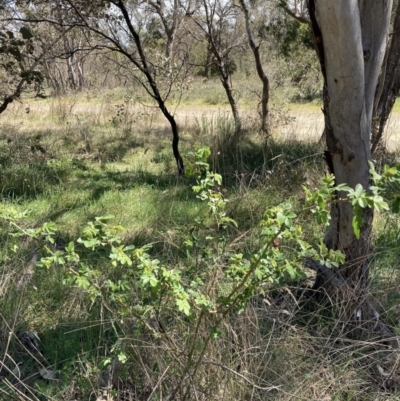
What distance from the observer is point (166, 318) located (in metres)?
2.32

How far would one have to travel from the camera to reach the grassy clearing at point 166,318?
2004mm

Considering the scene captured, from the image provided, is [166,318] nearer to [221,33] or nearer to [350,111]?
Answer: [350,111]

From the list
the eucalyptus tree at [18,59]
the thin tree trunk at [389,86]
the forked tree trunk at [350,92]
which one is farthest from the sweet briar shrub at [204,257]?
the thin tree trunk at [389,86]

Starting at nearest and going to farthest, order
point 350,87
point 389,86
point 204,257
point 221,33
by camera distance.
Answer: point 204,257, point 350,87, point 389,86, point 221,33

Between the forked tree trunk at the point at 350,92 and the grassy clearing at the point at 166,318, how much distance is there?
349 millimetres

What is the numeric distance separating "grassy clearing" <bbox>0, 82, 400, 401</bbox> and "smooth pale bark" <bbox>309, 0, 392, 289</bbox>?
41cm

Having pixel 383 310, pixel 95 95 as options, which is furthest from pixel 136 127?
pixel 383 310

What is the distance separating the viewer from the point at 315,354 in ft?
7.21

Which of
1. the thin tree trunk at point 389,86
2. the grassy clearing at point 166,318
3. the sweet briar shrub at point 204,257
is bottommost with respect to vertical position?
the grassy clearing at point 166,318

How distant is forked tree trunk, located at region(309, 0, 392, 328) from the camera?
218cm

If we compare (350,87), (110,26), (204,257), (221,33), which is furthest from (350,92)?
(221,33)

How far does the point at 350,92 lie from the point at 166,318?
1464mm

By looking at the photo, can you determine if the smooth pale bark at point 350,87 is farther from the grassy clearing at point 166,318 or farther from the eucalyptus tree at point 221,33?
the eucalyptus tree at point 221,33

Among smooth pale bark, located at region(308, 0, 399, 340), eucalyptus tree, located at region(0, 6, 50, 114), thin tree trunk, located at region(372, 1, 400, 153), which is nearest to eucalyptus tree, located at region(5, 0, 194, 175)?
eucalyptus tree, located at region(0, 6, 50, 114)
